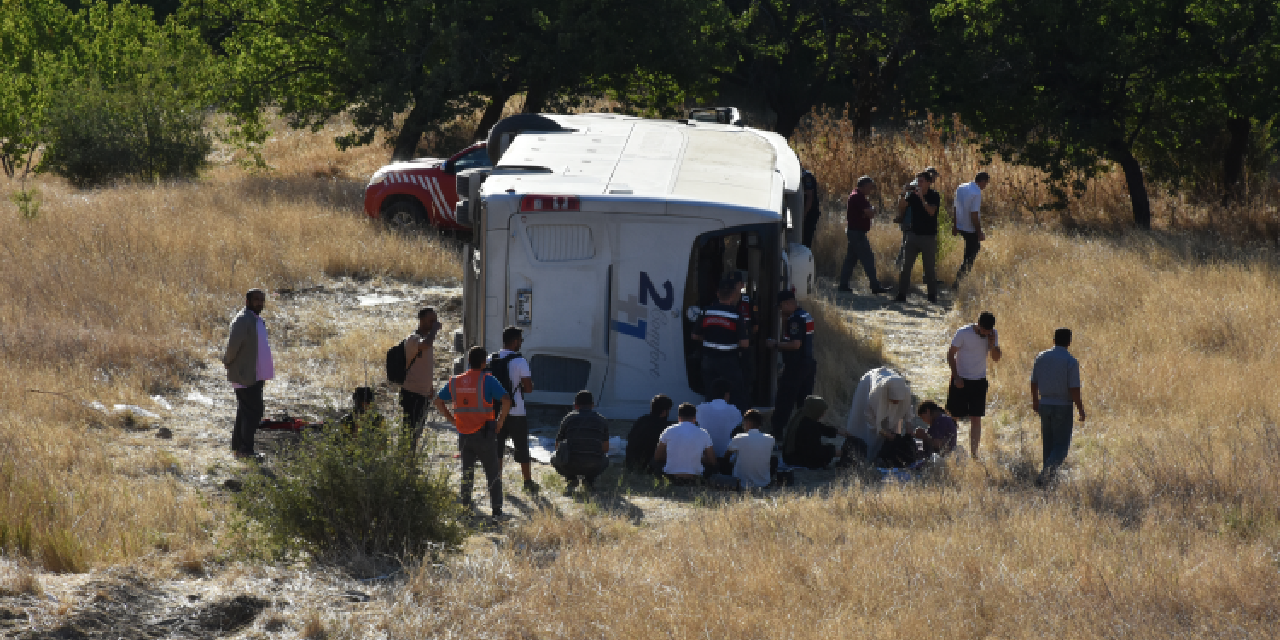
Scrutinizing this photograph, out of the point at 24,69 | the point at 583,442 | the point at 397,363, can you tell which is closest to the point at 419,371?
the point at 397,363

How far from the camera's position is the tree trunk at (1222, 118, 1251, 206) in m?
19.9

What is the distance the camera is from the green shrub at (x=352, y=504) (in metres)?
7.38

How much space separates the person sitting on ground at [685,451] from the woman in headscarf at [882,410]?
136 cm

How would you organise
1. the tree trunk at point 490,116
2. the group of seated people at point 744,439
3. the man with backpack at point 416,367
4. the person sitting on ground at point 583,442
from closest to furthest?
the person sitting on ground at point 583,442 → the group of seated people at point 744,439 → the man with backpack at point 416,367 → the tree trunk at point 490,116

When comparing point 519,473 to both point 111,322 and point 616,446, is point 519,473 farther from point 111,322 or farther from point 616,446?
point 111,322

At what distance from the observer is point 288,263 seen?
15.5 meters

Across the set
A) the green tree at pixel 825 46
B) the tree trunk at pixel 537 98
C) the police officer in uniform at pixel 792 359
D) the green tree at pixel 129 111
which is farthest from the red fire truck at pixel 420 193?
the green tree at pixel 825 46

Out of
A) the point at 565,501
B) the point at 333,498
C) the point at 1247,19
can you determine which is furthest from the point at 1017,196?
the point at 333,498

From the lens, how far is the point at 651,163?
11.6m

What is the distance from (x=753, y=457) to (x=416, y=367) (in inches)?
108

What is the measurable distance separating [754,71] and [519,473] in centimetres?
2377

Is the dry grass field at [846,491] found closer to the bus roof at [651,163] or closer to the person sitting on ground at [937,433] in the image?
the person sitting on ground at [937,433]

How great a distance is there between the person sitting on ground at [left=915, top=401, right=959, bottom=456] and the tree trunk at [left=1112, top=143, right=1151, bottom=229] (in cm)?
1195

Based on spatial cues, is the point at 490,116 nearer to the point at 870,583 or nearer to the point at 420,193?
the point at 420,193
